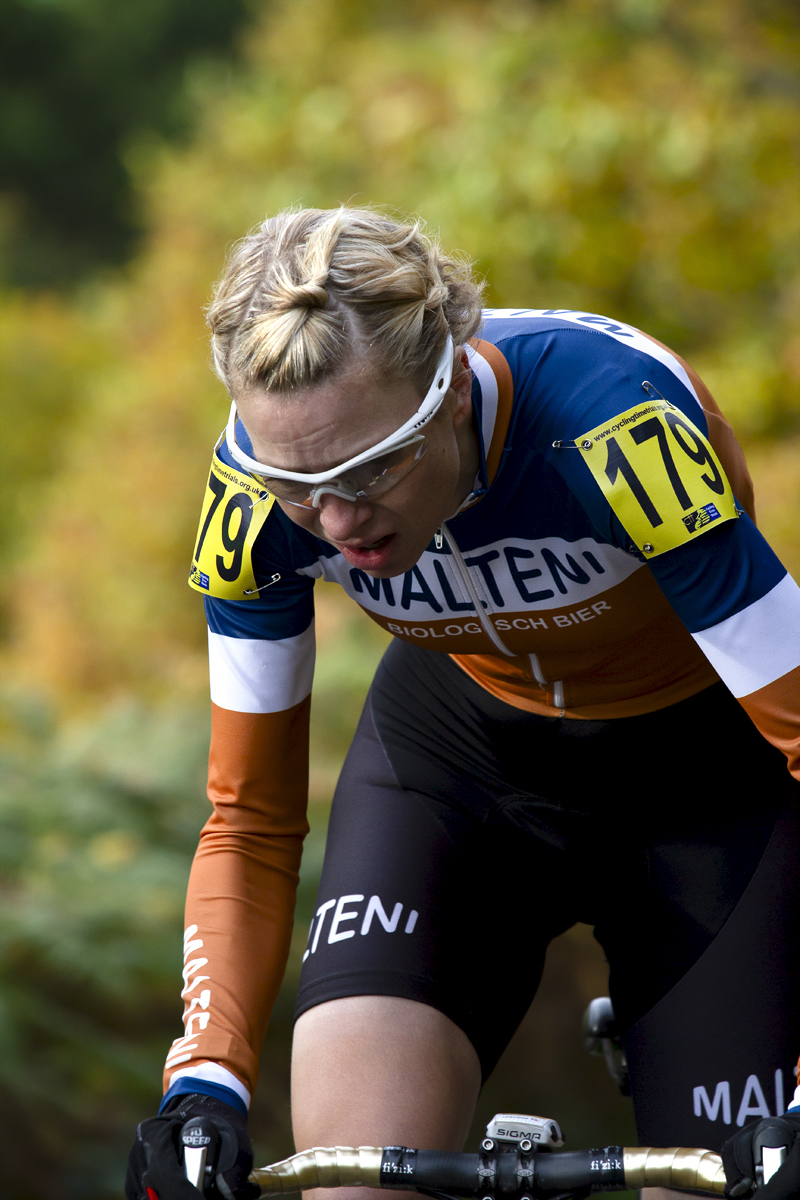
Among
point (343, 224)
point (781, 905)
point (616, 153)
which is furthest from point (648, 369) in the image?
point (616, 153)

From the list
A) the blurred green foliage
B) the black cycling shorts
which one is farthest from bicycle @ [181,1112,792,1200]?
the blurred green foliage

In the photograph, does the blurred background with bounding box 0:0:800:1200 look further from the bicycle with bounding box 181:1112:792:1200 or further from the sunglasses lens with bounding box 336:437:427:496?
the sunglasses lens with bounding box 336:437:427:496

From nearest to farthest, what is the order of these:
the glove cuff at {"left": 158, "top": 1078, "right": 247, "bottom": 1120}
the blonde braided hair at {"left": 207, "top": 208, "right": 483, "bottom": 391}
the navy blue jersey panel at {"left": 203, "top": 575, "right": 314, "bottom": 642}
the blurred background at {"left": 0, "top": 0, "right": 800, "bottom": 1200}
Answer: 1. the blonde braided hair at {"left": 207, "top": 208, "right": 483, "bottom": 391}
2. the glove cuff at {"left": 158, "top": 1078, "right": 247, "bottom": 1120}
3. the navy blue jersey panel at {"left": 203, "top": 575, "right": 314, "bottom": 642}
4. the blurred background at {"left": 0, "top": 0, "right": 800, "bottom": 1200}

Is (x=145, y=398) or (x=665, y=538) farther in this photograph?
(x=145, y=398)

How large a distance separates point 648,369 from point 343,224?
1.64 feet

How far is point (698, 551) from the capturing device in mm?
1663

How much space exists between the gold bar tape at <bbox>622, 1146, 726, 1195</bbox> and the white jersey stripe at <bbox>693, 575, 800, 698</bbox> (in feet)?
2.06

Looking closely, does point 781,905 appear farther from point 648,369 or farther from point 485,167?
point 485,167

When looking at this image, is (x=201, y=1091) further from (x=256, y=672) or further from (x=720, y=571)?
(x=720, y=571)

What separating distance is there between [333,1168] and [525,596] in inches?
35.6

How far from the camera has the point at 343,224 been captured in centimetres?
167

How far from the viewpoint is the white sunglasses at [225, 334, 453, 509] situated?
1.59 m

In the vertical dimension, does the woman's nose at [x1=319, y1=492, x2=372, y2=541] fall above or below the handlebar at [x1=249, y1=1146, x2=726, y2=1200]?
above

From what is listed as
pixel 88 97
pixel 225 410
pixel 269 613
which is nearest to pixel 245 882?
pixel 269 613
